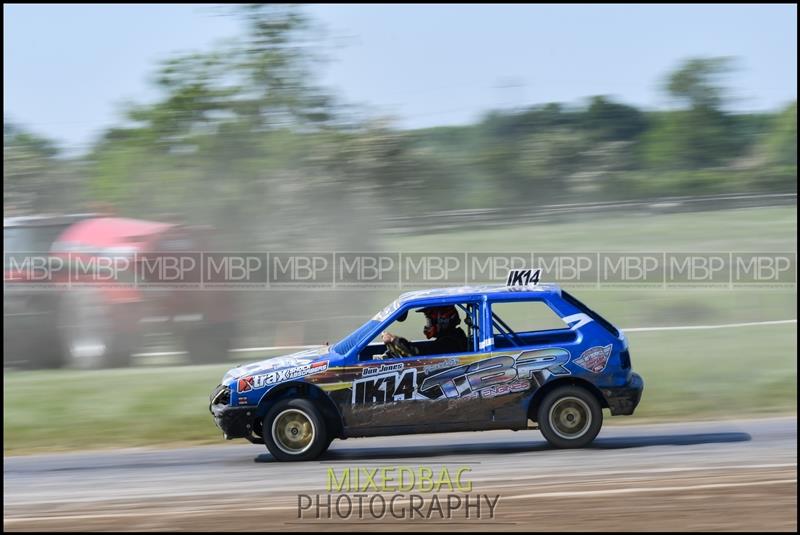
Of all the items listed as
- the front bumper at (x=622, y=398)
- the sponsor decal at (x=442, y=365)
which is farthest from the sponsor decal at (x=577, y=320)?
the sponsor decal at (x=442, y=365)

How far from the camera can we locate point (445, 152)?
19.0 m

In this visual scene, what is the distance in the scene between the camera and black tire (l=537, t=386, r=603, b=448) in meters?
8.45

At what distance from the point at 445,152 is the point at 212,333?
22.2ft

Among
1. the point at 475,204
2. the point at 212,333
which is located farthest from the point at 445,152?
the point at 212,333

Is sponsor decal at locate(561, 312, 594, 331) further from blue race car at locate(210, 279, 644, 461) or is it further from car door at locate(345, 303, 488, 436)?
car door at locate(345, 303, 488, 436)

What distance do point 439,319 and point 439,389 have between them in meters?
0.73

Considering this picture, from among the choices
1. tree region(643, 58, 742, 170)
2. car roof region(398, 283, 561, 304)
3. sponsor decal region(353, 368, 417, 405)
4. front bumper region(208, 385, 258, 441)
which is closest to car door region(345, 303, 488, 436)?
sponsor decal region(353, 368, 417, 405)

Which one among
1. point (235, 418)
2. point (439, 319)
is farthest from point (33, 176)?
point (439, 319)

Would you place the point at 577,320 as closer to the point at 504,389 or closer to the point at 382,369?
the point at 504,389

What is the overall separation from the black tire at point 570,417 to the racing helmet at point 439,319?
111 centimetres

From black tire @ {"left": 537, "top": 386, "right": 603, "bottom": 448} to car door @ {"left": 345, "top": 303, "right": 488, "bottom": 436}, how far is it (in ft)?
2.15

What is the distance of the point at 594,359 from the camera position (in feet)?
27.8

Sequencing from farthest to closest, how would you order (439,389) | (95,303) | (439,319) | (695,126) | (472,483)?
(695,126)
(95,303)
(439,319)
(439,389)
(472,483)

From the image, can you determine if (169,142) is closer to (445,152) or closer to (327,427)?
(445,152)
